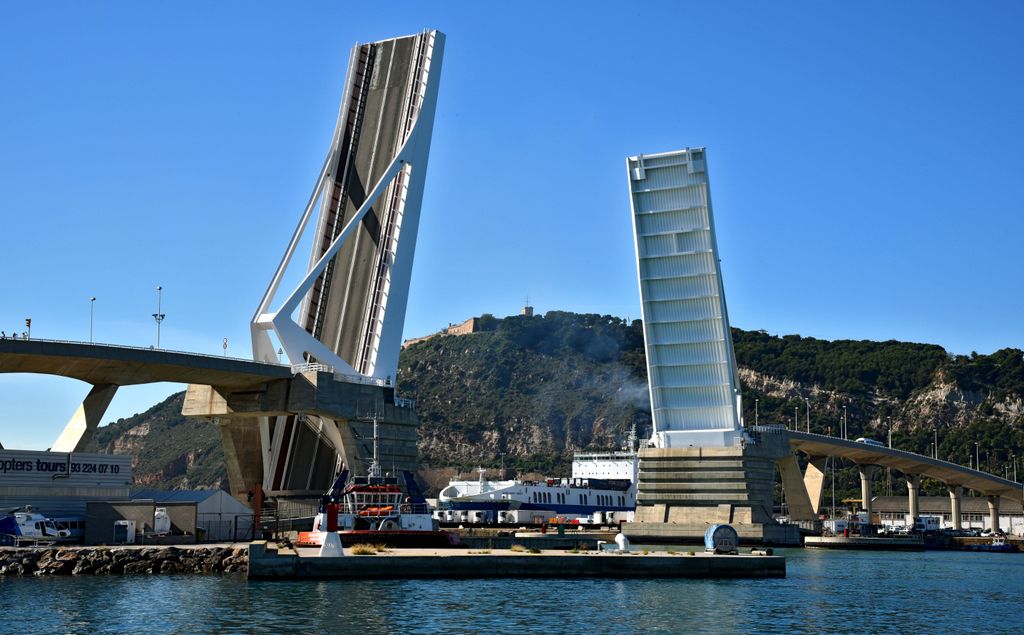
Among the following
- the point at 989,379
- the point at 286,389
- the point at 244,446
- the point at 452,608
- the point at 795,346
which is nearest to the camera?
the point at 452,608

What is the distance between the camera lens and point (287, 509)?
209 ft

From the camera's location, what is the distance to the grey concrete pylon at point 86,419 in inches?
2165

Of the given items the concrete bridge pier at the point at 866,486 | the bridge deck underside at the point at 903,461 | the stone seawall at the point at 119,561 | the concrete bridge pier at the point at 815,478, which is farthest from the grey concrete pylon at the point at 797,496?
the stone seawall at the point at 119,561

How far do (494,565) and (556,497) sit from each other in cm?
5979

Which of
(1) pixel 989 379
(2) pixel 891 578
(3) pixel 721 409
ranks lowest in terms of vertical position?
(2) pixel 891 578

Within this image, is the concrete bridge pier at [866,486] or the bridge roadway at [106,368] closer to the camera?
the bridge roadway at [106,368]

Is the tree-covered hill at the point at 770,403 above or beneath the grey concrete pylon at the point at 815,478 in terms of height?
above

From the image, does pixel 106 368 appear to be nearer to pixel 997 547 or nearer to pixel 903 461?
pixel 997 547

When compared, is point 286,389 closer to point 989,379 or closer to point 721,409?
point 721,409

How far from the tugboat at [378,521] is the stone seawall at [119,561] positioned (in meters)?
3.23

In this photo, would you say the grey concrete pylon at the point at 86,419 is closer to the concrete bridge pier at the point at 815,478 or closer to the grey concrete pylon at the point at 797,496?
the grey concrete pylon at the point at 797,496

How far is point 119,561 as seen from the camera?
4406cm

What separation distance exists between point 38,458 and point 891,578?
3419 cm

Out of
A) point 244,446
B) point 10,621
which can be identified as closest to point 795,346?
point 244,446
